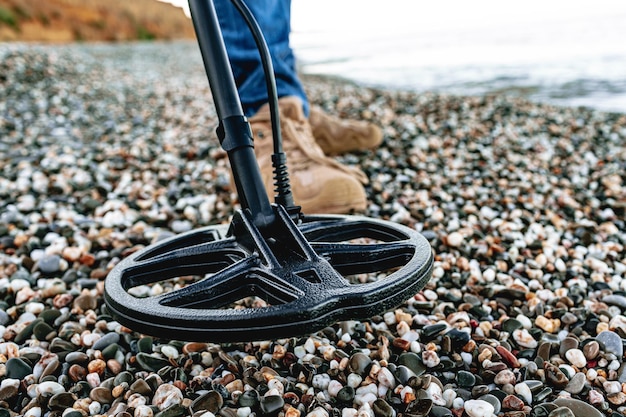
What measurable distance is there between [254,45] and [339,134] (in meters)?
1.21

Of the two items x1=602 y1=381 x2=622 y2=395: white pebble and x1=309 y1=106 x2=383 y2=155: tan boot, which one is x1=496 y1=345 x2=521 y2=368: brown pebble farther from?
x1=309 y1=106 x2=383 y2=155: tan boot

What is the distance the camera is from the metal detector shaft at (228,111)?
4.70 ft

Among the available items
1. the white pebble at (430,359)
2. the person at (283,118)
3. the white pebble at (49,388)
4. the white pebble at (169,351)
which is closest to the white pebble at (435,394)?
the white pebble at (430,359)

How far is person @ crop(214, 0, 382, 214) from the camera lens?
2.31 metres

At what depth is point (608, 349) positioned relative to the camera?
1.55 meters

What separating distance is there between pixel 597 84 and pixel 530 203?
5614mm

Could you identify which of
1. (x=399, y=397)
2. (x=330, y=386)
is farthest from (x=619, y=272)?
(x=330, y=386)

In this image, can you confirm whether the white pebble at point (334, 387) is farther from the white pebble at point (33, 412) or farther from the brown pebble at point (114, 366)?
the white pebble at point (33, 412)

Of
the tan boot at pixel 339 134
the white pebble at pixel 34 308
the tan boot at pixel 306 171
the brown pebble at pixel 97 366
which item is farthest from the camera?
the tan boot at pixel 339 134

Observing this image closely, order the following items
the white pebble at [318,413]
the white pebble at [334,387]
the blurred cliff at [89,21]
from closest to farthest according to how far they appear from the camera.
Answer: the white pebble at [318,413] → the white pebble at [334,387] → the blurred cliff at [89,21]

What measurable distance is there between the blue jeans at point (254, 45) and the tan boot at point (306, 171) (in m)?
0.10

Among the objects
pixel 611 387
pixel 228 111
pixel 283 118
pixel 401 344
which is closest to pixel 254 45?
pixel 283 118

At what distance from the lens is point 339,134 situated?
349cm

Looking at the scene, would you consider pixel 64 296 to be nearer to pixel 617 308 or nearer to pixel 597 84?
pixel 617 308
